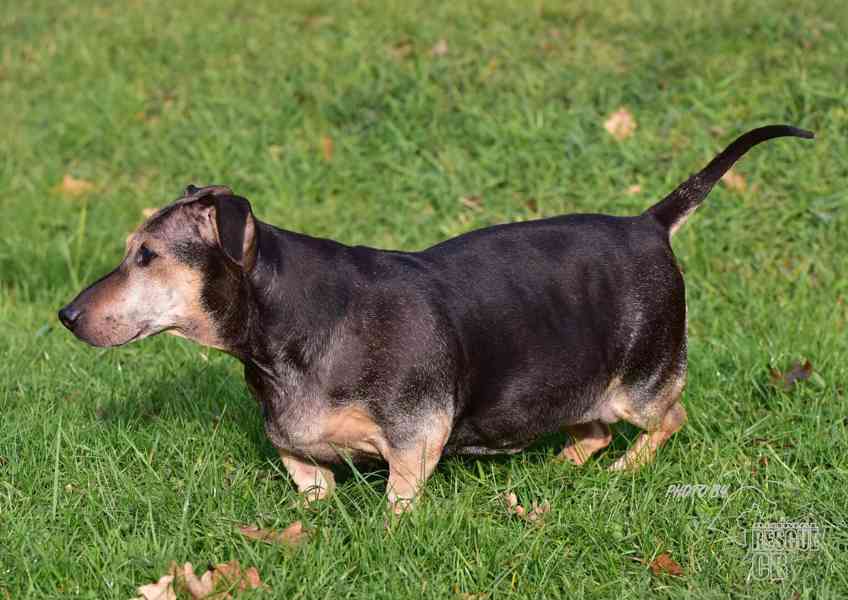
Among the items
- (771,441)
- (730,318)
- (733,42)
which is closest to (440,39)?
(733,42)

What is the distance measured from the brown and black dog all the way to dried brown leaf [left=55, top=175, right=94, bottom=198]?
478cm

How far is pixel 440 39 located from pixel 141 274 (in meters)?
5.81

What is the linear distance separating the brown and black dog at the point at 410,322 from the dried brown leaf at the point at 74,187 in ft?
15.7

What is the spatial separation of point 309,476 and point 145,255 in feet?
3.66

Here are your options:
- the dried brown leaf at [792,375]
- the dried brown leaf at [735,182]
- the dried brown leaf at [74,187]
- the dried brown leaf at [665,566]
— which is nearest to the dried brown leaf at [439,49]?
the dried brown leaf at [735,182]

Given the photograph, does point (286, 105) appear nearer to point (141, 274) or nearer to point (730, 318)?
point (730, 318)

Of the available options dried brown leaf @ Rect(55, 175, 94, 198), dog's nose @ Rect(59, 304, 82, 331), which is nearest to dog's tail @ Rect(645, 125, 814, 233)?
dog's nose @ Rect(59, 304, 82, 331)

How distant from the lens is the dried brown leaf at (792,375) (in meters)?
5.63

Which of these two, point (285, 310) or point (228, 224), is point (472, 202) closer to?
point (285, 310)

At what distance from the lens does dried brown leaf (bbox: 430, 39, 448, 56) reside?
30.8 feet

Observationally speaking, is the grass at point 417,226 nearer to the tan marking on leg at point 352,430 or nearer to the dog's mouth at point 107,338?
the tan marking on leg at point 352,430

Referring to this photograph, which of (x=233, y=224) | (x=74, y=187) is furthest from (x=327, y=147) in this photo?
(x=233, y=224)

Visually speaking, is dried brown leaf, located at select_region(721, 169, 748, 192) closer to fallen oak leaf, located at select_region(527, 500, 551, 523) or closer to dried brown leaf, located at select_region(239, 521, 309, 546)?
fallen oak leaf, located at select_region(527, 500, 551, 523)

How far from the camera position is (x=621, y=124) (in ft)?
27.6
